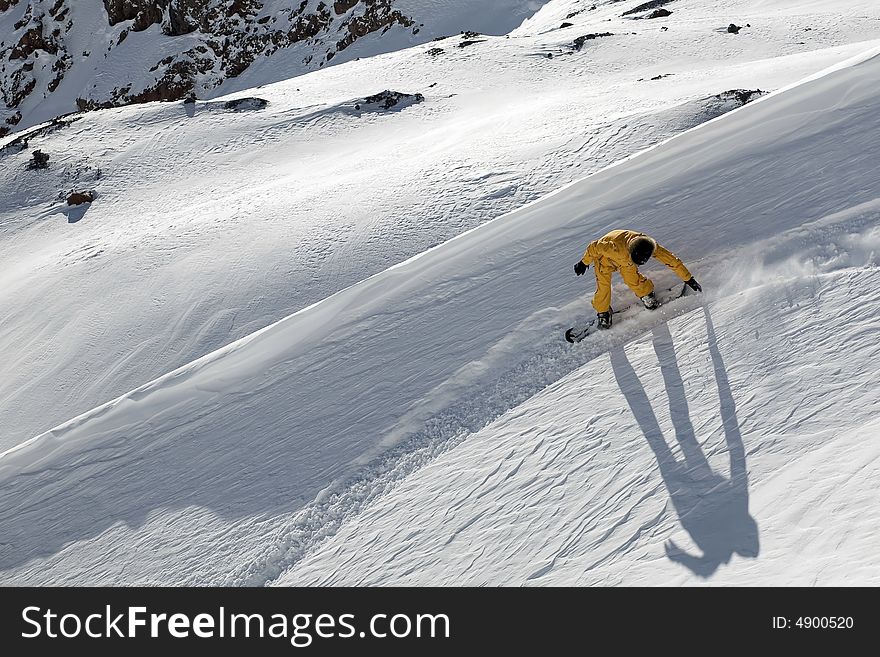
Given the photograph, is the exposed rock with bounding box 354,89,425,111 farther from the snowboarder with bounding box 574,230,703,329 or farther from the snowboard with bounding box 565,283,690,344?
the snowboarder with bounding box 574,230,703,329

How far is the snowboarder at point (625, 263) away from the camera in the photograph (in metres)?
5.52

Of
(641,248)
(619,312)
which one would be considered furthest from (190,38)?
(641,248)

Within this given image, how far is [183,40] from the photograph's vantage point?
37.9 meters

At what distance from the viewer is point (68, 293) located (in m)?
10.4

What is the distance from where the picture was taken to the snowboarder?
552cm

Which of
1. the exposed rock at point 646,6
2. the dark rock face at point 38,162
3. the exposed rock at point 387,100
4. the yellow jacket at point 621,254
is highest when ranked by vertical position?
the exposed rock at point 646,6

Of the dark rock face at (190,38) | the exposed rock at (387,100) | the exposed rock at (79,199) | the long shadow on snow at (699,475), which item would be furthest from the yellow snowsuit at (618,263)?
the dark rock face at (190,38)

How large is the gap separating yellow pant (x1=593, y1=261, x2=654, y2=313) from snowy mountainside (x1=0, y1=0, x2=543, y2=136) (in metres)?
28.7

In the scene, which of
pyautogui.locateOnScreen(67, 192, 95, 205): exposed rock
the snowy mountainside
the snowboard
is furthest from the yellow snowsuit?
the snowy mountainside

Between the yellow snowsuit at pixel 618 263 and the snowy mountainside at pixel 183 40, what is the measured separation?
2865 centimetres

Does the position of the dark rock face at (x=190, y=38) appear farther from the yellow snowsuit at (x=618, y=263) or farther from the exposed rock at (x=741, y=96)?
the yellow snowsuit at (x=618, y=263)
